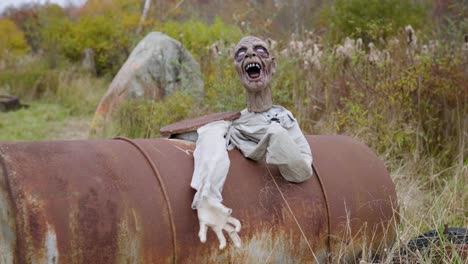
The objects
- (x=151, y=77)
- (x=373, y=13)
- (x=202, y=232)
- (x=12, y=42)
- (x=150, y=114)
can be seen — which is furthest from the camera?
(x=12, y=42)

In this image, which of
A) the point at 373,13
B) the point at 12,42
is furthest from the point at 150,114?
the point at 12,42

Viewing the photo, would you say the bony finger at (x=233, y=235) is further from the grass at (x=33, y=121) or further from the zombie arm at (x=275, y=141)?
the grass at (x=33, y=121)

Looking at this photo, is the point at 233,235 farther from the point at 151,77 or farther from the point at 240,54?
the point at 151,77

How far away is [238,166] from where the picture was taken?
319cm

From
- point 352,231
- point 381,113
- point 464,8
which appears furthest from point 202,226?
point 464,8

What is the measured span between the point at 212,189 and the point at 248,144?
0.45 metres

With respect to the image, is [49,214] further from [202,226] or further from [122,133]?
[122,133]

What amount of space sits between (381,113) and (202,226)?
3732 millimetres

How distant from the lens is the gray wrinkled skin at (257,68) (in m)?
3.33

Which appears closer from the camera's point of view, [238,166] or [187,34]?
[238,166]

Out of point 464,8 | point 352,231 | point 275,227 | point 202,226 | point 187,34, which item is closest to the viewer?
point 202,226

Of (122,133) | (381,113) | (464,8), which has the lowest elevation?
(122,133)

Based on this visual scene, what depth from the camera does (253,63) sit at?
3318mm

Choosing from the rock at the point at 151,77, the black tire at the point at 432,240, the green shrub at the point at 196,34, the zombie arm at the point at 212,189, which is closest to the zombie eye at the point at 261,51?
the zombie arm at the point at 212,189
